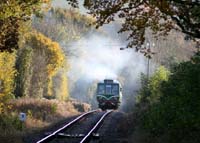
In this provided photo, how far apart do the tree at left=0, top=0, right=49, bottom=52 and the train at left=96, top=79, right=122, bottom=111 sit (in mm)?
27887

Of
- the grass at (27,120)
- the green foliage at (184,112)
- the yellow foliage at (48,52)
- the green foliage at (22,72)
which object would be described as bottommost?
the grass at (27,120)

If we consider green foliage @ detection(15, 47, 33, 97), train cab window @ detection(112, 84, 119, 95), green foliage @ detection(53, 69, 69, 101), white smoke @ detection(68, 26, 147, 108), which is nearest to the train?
train cab window @ detection(112, 84, 119, 95)

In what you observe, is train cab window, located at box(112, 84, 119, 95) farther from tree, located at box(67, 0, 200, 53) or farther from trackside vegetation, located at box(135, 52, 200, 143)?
tree, located at box(67, 0, 200, 53)

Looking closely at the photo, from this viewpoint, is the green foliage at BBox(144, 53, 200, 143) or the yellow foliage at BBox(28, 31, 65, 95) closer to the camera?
the green foliage at BBox(144, 53, 200, 143)

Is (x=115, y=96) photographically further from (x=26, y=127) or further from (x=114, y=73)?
(x=114, y=73)

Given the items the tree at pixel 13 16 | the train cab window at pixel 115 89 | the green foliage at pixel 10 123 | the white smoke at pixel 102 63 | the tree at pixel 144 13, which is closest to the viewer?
the tree at pixel 144 13

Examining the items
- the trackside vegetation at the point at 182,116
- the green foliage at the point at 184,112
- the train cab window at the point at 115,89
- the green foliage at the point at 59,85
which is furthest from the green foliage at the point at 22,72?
the green foliage at the point at 184,112

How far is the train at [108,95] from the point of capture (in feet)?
160

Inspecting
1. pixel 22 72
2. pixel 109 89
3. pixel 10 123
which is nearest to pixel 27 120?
pixel 10 123

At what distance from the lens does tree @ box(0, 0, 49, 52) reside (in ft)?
58.1

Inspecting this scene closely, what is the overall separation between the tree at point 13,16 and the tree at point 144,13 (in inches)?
197

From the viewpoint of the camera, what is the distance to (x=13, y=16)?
19.3 m

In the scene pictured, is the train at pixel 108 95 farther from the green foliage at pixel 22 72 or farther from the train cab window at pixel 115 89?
the green foliage at pixel 22 72

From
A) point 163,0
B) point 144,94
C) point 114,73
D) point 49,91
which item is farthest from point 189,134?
point 114,73
